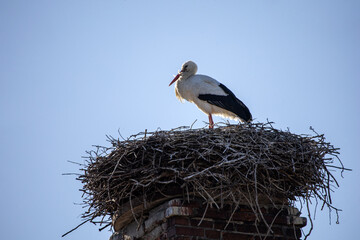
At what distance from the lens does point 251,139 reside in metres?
5.68

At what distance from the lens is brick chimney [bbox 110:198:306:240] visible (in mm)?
5188

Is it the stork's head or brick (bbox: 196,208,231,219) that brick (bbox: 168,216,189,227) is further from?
the stork's head

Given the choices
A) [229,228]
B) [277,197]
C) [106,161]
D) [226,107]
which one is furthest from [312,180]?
[226,107]

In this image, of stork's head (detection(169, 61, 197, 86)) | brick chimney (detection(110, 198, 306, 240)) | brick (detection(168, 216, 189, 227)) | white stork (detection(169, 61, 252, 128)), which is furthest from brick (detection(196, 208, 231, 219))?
stork's head (detection(169, 61, 197, 86))

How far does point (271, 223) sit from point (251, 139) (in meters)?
0.83

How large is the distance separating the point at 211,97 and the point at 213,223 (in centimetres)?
398

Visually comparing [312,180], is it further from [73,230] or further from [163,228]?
[73,230]

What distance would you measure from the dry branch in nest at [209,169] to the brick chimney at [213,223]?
0.31 feet

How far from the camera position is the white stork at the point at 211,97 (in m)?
8.97

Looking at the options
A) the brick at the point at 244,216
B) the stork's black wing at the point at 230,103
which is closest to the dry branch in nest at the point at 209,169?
the brick at the point at 244,216

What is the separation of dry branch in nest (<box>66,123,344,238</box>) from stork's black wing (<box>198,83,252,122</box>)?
2.95 m

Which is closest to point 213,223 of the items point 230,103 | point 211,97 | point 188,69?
point 230,103

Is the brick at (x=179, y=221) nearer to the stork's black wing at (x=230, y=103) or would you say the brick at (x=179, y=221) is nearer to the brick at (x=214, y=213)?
the brick at (x=214, y=213)

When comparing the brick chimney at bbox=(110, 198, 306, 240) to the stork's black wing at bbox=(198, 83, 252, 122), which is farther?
the stork's black wing at bbox=(198, 83, 252, 122)
